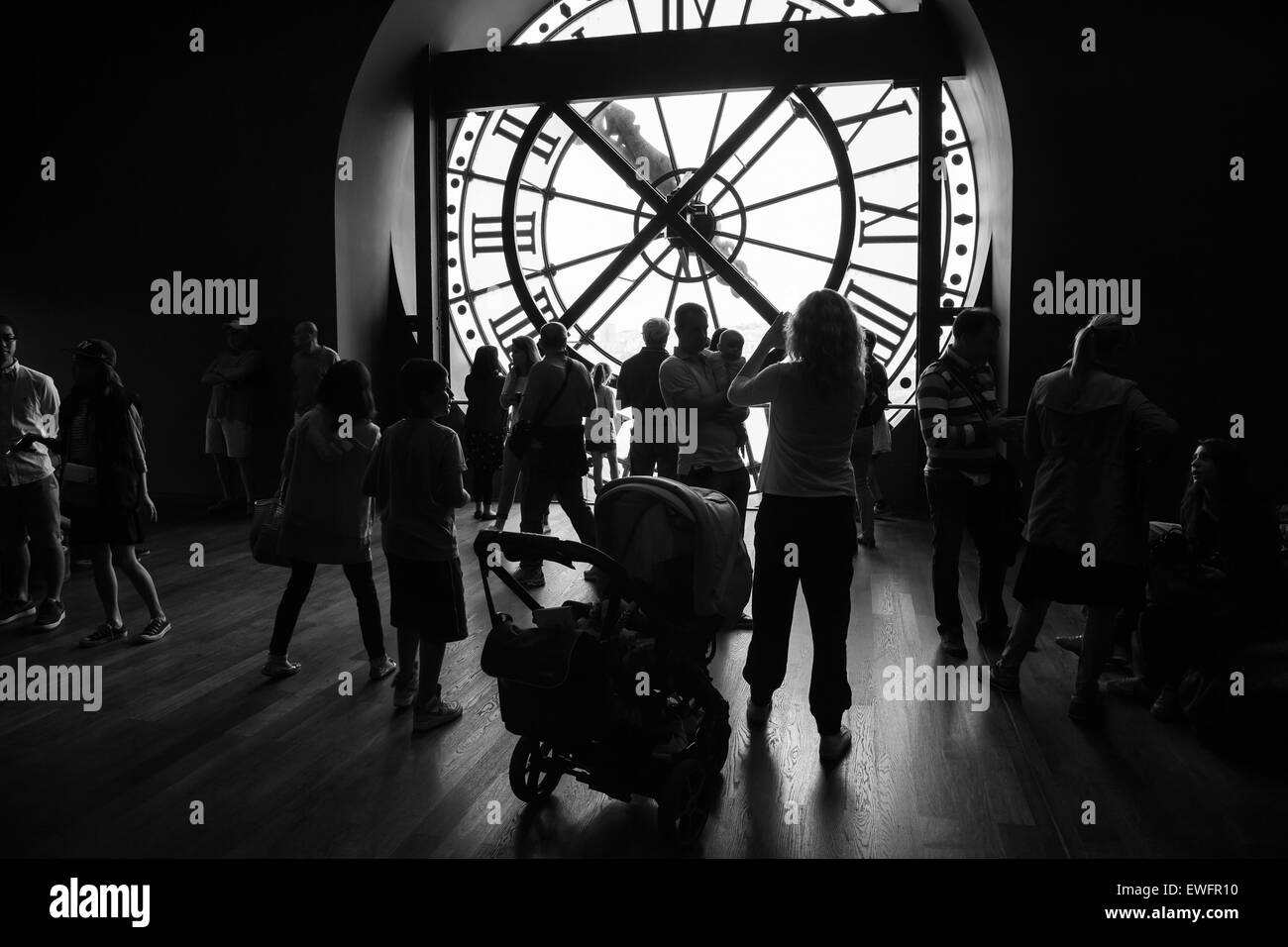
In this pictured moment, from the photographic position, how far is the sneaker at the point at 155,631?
399cm

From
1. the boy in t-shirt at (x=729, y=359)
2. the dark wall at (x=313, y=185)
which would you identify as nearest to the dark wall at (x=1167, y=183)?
the dark wall at (x=313, y=185)

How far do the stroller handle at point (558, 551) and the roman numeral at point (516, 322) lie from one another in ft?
18.0

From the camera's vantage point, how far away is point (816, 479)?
2.76 metres

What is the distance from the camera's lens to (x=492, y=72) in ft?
24.3

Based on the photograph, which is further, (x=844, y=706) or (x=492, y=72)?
(x=492, y=72)

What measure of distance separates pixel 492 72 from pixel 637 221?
1599 millimetres

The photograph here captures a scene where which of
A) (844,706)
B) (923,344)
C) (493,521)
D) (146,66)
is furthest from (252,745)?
(146,66)

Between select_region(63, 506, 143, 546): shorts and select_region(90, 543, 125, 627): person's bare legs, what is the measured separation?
5 cm

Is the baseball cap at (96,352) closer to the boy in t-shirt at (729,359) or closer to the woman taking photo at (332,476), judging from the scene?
the woman taking photo at (332,476)

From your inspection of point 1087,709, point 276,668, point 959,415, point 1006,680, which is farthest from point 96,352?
point 1087,709

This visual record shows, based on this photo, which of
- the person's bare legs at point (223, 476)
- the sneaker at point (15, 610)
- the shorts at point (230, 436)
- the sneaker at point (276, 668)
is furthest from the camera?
the person's bare legs at point (223, 476)

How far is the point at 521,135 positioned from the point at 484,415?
263cm

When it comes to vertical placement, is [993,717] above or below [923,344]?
below
